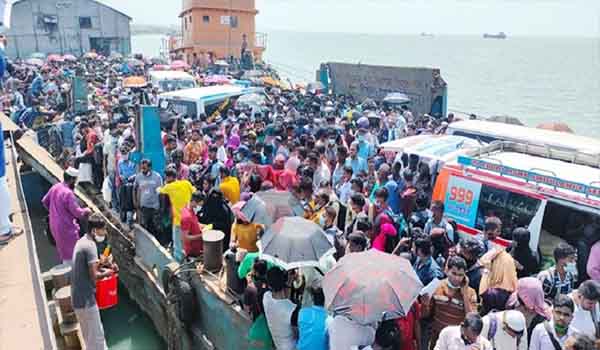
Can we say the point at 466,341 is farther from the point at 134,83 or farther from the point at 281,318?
the point at 134,83

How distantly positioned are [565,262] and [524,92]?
56378mm

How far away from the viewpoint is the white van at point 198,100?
48.5 ft

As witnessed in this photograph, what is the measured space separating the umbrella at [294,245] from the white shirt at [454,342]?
142 centimetres

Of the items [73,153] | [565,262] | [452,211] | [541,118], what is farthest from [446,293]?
[541,118]

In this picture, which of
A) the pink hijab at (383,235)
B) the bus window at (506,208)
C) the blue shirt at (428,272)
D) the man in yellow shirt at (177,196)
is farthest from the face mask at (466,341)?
the man in yellow shirt at (177,196)

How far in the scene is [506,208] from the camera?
595cm

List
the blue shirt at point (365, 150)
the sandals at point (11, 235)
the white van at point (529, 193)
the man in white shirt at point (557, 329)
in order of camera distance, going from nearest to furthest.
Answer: the man in white shirt at point (557, 329), the white van at point (529, 193), the sandals at point (11, 235), the blue shirt at point (365, 150)

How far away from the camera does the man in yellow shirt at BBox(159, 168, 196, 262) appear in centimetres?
731

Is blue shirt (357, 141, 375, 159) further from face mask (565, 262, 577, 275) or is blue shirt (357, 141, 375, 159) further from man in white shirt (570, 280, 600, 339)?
man in white shirt (570, 280, 600, 339)

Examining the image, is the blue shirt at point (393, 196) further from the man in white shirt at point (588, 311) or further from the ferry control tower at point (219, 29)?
the ferry control tower at point (219, 29)

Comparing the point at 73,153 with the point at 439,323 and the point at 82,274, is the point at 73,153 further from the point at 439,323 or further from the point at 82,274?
the point at 439,323

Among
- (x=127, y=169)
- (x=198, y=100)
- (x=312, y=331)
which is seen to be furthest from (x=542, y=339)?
(x=198, y=100)

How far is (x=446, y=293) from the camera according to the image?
15.1ft

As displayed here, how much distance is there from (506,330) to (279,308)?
1.92m
